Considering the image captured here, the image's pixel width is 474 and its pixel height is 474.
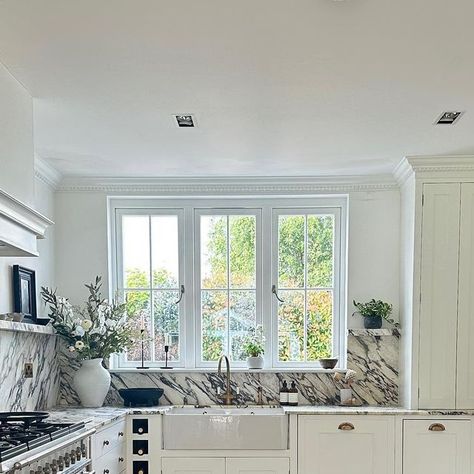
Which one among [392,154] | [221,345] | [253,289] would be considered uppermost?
[392,154]

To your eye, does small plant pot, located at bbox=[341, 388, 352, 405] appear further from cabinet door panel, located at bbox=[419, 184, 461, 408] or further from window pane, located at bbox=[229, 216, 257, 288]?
window pane, located at bbox=[229, 216, 257, 288]

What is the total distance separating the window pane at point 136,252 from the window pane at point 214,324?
0.49m

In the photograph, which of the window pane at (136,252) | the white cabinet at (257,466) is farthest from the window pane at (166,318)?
the white cabinet at (257,466)

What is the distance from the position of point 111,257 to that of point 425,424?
251cm

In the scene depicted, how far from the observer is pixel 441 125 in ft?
10.5

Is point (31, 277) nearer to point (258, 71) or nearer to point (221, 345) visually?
point (221, 345)

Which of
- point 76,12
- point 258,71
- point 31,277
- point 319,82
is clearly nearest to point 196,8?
point 76,12

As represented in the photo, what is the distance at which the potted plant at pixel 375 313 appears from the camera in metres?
4.41

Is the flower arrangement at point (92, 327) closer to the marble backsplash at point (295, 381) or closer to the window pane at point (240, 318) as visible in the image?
the marble backsplash at point (295, 381)

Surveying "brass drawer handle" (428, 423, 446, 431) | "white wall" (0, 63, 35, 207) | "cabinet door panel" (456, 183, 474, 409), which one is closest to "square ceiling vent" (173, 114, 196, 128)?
"white wall" (0, 63, 35, 207)

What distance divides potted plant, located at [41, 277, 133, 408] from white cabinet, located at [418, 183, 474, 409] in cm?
203

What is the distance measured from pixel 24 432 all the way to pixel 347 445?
217cm

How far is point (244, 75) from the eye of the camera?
8.11ft

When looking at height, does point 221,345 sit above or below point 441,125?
below
